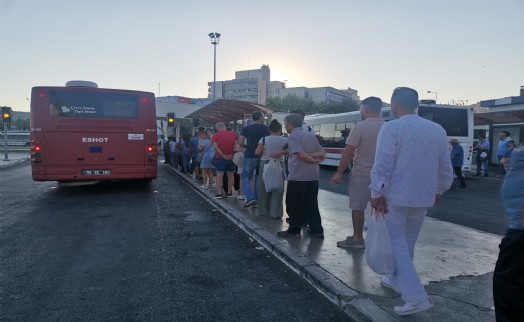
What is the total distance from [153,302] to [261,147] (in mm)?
3665

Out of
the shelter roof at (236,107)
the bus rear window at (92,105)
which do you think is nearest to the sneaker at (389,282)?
the bus rear window at (92,105)

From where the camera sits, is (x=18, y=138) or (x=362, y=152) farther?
(x=18, y=138)

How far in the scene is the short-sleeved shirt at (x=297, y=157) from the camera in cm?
560

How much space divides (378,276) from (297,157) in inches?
83.4

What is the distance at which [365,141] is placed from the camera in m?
4.65

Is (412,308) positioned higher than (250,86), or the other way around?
(250,86)

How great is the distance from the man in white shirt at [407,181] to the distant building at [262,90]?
420 feet

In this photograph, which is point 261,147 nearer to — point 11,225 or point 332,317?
point 332,317

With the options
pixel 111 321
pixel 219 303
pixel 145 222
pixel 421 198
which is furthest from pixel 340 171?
pixel 145 222

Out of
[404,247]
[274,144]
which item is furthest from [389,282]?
[274,144]

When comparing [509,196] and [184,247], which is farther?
[184,247]

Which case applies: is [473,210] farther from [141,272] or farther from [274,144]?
[141,272]

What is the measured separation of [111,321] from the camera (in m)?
3.22

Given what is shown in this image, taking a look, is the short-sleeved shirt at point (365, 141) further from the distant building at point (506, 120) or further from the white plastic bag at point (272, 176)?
the distant building at point (506, 120)
